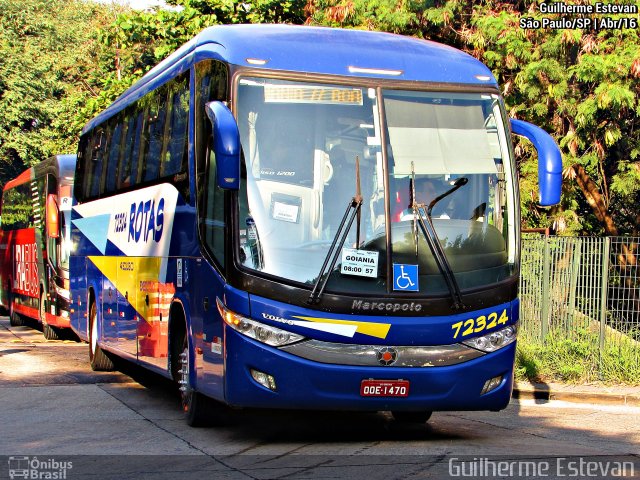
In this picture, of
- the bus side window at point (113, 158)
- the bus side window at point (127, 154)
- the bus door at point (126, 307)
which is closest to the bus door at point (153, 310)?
the bus door at point (126, 307)

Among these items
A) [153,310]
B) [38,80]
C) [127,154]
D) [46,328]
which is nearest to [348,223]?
[153,310]

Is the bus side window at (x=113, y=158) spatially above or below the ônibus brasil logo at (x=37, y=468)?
above

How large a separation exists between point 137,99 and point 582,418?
662 cm

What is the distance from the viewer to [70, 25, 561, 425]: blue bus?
350 inches

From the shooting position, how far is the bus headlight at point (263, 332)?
884 centimetres

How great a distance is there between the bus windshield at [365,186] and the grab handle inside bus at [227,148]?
41 centimetres

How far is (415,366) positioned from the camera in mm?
9047

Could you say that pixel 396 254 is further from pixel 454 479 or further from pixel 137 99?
pixel 137 99

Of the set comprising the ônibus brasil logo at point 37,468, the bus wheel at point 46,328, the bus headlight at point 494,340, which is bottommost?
the bus wheel at point 46,328

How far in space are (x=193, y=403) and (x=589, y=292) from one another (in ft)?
23.6

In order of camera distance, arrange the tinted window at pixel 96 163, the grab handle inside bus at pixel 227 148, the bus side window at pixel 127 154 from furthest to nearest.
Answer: the tinted window at pixel 96 163 → the bus side window at pixel 127 154 → the grab handle inside bus at pixel 227 148

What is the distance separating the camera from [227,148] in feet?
28.1

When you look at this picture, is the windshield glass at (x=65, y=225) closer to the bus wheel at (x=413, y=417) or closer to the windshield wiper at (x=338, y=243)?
the bus wheel at (x=413, y=417)

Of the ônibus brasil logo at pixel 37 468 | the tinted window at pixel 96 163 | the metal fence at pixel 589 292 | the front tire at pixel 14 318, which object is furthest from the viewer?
the front tire at pixel 14 318
